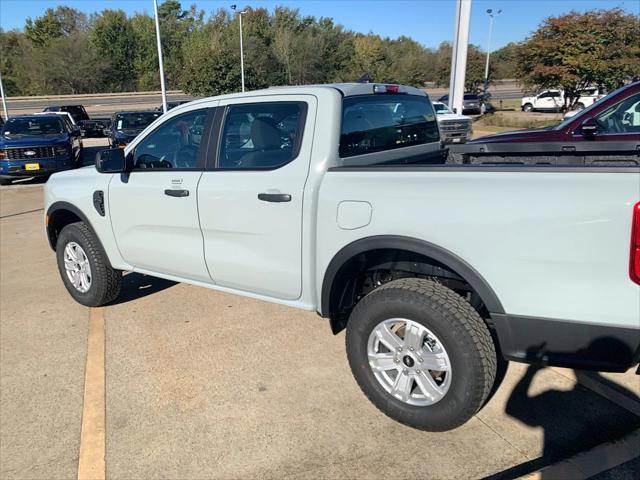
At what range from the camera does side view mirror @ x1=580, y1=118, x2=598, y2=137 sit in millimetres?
5798

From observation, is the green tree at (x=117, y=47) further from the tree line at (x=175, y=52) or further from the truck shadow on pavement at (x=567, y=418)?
the truck shadow on pavement at (x=567, y=418)

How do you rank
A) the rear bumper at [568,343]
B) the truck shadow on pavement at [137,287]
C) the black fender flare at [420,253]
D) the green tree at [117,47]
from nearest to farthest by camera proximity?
the rear bumper at [568,343]
the black fender flare at [420,253]
the truck shadow on pavement at [137,287]
the green tree at [117,47]

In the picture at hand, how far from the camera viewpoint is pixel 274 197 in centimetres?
315

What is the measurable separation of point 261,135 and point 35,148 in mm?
11060

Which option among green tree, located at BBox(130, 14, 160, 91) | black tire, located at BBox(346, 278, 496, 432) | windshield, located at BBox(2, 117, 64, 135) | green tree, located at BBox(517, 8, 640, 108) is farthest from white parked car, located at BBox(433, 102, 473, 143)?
green tree, located at BBox(130, 14, 160, 91)

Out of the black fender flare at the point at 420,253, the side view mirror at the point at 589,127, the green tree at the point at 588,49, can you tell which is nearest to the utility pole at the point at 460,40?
the green tree at the point at 588,49

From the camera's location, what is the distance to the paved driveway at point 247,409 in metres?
2.63

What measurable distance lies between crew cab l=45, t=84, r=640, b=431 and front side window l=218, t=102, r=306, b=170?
0.4 inches

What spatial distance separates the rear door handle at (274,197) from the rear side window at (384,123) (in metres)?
0.42

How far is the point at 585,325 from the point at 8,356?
12.7 ft

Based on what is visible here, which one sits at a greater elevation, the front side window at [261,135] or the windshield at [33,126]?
the front side window at [261,135]

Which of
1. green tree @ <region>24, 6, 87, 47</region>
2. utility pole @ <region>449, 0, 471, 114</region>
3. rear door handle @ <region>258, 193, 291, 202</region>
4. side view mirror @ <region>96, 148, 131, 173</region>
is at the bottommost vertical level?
rear door handle @ <region>258, 193, 291, 202</region>

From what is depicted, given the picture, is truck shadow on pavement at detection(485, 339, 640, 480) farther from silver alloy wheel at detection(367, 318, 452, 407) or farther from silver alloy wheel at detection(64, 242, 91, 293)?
silver alloy wheel at detection(64, 242, 91, 293)

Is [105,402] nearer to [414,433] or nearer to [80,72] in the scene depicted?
[414,433]
